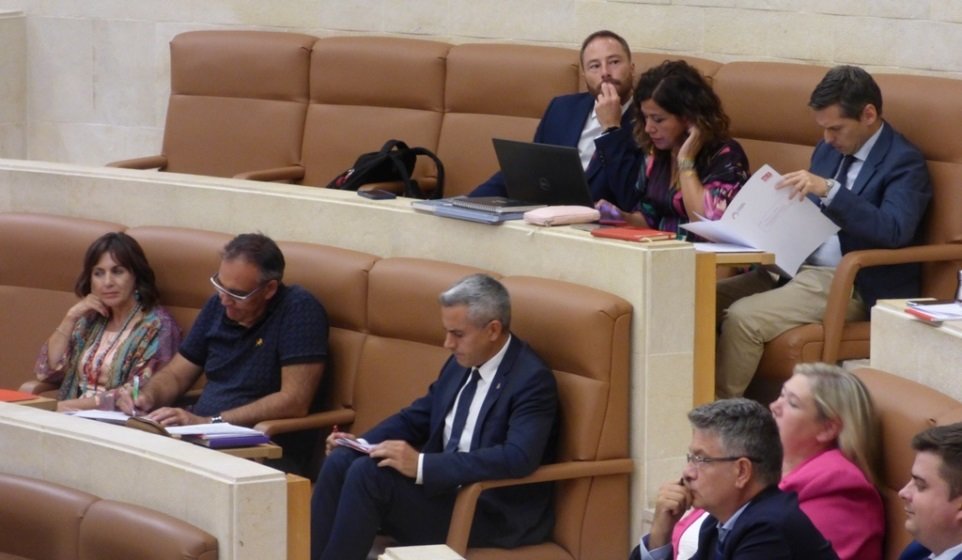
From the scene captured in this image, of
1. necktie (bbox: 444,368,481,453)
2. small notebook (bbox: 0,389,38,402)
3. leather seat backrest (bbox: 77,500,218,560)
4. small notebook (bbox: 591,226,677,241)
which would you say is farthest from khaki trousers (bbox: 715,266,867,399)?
small notebook (bbox: 0,389,38,402)

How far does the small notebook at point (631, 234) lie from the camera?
4.97m

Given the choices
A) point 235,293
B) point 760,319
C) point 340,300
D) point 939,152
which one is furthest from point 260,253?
point 939,152

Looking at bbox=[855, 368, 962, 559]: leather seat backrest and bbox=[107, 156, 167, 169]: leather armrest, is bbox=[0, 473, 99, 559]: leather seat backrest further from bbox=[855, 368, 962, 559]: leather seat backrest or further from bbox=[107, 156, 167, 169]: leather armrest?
bbox=[107, 156, 167, 169]: leather armrest

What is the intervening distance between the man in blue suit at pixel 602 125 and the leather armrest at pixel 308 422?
109 cm

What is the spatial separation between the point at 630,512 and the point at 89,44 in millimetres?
4675

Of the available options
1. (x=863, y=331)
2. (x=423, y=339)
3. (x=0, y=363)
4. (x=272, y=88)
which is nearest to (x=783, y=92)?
(x=863, y=331)

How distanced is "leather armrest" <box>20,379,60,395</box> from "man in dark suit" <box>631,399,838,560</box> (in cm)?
302

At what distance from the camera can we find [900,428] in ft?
12.8

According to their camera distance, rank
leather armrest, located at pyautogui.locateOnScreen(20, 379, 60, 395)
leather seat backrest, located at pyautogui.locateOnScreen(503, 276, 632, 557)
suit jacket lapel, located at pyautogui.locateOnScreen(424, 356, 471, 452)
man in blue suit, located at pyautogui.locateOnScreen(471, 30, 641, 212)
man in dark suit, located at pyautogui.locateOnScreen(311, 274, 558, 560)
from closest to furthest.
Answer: man in dark suit, located at pyautogui.locateOnScreen(311, 274, 558, 560)
leather seat backrest, located at pyautogui.locateOnScreen(503, 276, 632, 557)
suit jacket lapel, located at pyautogui.locateOnScreen(424, 356, 471, 452)
man in blue suit, located at pyautogui.locateOnScreen(471, 30, 641, 212)
leather armrest, located at pyautogui.locateOnScreen(20, 379, 60, 395)

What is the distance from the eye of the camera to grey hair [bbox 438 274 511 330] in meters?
4.81

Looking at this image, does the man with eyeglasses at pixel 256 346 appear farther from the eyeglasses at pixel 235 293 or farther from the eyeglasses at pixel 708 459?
the eyeglasses at pixel 708 459

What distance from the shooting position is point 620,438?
4883 mm

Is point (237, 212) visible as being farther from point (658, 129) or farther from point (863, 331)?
point (863, 331)

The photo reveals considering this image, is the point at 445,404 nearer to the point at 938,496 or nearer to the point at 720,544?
the point at 720,544
